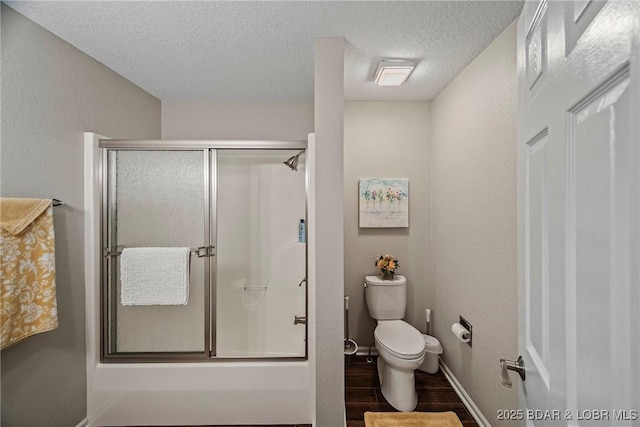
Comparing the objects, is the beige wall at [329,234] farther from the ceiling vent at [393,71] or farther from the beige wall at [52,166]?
the beige wall at [52,166]

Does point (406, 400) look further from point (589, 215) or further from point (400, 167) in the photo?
point (589, 215)

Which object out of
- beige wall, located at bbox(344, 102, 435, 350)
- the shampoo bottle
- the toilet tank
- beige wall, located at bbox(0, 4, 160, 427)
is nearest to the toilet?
the toilet tank

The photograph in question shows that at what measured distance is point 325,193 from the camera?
1958mm

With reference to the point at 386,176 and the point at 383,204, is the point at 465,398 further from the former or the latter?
the point at 386,176

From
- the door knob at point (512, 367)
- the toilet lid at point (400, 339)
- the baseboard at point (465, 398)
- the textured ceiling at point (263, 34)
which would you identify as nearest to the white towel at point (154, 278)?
the textured ceiling at point (263, 34)

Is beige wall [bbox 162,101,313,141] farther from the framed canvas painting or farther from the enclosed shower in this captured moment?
the enclosed shower

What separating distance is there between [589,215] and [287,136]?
2.95 metres

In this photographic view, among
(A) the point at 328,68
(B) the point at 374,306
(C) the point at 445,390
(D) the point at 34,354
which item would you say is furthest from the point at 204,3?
(C) the point at 445,390

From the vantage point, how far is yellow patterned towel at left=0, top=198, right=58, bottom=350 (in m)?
1.54

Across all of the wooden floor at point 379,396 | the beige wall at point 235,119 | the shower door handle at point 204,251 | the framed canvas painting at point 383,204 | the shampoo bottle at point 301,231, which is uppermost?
the beige wall at point 235,119

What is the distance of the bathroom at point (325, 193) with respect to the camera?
172 cm

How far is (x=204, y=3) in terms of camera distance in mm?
1622

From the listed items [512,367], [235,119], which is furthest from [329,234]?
[235,119]

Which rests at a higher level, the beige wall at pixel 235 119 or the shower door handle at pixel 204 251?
the beige wall at pixel 235 119
